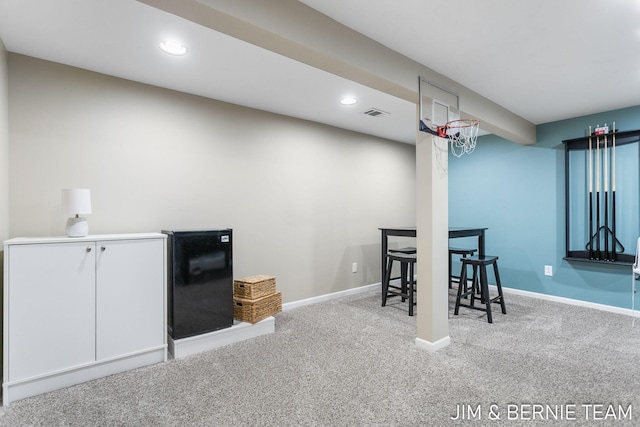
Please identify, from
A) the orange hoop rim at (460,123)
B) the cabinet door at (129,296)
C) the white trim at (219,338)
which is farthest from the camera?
the orange hoop rim at (460,123)

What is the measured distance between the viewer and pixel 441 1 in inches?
67.8

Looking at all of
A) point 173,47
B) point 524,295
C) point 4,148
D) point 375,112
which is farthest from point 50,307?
point 524,295

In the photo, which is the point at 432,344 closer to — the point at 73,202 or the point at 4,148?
the point at 73,202

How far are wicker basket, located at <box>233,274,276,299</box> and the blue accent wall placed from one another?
3308 millimetres

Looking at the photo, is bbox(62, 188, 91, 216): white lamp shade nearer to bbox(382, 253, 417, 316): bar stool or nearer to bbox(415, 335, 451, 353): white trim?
bbox(415, 335, 451, 353): white trim

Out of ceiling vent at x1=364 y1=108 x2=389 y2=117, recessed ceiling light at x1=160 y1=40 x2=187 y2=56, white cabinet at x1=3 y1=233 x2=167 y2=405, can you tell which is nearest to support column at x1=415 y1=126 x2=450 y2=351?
ceiling vent at x1=364 y1=108 x2=389 y2=117

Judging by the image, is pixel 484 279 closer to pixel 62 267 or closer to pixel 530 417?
pixel 530 417

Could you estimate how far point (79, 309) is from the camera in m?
2.11

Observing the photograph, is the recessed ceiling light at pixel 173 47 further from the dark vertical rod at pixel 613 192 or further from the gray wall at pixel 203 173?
the dark vertical rod at pixel 613 192

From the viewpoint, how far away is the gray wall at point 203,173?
234 cm

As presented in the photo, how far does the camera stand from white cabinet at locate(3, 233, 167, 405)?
6.32 feet

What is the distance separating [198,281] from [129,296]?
0.49 meters

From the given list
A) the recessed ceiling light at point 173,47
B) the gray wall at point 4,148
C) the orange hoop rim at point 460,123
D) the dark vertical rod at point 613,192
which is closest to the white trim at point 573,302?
the dark vertical rod at point 613,192

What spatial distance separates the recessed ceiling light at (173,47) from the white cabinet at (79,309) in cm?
131
